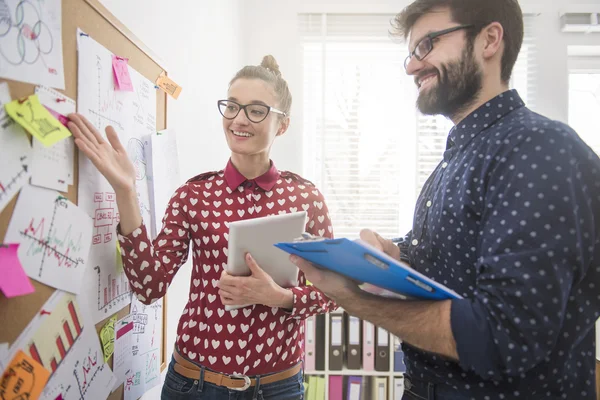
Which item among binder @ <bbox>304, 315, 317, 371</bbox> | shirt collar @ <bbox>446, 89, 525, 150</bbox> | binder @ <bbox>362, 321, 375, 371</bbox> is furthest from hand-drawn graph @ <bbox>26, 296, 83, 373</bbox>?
binder @ <bbox>362, 321, 375, 371</bbox>

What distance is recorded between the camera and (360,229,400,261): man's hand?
108 cm

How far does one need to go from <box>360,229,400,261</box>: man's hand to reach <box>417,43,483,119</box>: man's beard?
38cm

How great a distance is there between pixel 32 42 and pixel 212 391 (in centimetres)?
88

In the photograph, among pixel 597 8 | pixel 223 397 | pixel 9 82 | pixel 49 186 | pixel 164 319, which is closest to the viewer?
pixel 9 82

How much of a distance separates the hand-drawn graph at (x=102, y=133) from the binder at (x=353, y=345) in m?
1.58

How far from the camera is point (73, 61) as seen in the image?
0.80 m

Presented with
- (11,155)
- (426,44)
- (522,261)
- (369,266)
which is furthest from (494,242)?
(11,155)

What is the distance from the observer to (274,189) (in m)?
1.21

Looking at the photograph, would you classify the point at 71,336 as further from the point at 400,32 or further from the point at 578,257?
the point at 400,32

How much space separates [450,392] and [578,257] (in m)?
0.37

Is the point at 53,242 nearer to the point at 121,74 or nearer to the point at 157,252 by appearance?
the point at 157,252

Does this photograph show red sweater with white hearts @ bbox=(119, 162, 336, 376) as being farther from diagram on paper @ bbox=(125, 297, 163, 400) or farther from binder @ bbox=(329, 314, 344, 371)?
binder @ bbox=(329, 314, 344, 371)

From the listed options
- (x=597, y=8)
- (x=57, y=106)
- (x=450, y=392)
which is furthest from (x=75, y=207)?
(x=597, y=8)

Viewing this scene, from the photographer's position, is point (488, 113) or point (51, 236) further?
point (488, 113)
